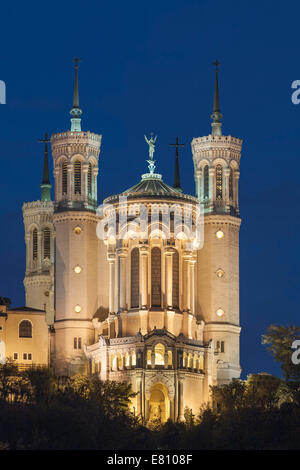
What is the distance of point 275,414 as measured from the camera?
180m

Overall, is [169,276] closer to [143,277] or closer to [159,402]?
[143,277]

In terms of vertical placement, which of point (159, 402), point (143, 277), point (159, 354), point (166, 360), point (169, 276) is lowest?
point (159, 402)

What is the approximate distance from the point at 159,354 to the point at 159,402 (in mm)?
4392

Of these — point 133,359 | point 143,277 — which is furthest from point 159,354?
point 143,277

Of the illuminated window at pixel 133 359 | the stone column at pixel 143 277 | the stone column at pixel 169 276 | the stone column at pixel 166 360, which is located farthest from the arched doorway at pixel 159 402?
the stone column at pixel 169 276

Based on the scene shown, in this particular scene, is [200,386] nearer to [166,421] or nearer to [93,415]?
[166,421]

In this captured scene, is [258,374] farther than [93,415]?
Yes

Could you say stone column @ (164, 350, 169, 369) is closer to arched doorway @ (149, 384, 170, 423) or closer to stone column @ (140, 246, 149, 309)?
arched doorway @ (149, 384, 170, 423)

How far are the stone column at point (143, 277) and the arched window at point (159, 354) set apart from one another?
4472 mm

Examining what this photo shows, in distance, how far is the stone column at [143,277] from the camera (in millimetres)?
198625

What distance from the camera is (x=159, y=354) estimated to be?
196 m
